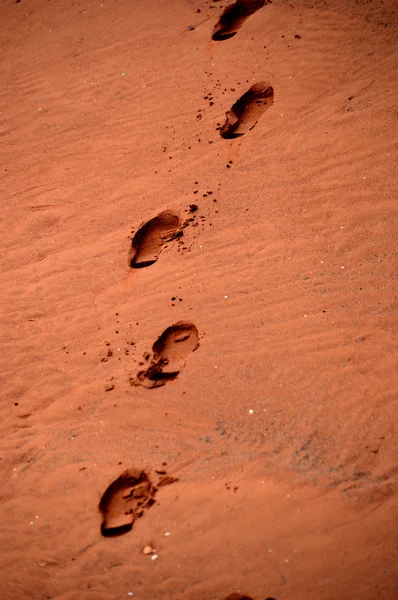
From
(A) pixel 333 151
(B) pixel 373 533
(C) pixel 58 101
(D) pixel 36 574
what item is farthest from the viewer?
(C) pixel 58 101

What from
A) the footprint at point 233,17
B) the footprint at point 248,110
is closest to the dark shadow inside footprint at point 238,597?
the footprint at point 248,110

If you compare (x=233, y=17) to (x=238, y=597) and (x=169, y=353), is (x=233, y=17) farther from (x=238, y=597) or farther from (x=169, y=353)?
(x=238, y=597)

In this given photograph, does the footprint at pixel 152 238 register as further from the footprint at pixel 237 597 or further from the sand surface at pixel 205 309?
the footprint at pixel 237 597

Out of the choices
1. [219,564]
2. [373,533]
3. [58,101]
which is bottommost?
[373,533]

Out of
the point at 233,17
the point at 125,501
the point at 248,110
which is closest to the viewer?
the point at 125,501

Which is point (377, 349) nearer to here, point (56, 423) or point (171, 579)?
point (171, 579)

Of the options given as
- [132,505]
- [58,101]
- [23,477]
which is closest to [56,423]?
[23,477]

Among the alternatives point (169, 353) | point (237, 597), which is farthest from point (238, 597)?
point (169, 353)
